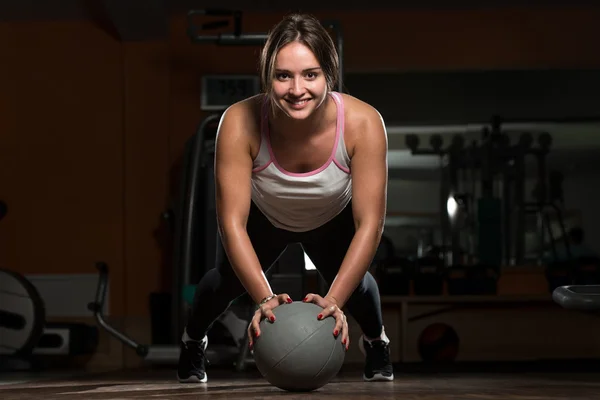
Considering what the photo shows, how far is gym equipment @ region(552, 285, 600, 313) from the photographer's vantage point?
7.93ft

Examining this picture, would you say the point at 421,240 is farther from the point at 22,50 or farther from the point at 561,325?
the point at 22,50

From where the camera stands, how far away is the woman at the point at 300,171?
2.19 metres

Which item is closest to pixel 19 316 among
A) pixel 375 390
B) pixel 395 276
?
pixel 395 276

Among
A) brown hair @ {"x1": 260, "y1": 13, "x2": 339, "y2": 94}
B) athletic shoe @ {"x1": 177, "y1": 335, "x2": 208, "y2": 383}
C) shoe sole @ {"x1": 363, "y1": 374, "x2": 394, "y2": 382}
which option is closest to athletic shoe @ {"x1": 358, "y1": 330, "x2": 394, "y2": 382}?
shoe sole @ {"x1": 363, "y1": 374, "x2": 394, "y2": 382}

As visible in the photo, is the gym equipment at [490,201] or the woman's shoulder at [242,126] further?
the gym equipment at [490,201]

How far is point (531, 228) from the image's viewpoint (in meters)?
5.30

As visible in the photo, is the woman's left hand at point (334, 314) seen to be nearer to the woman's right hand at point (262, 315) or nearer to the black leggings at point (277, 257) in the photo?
the woman's right hand at point (262, 315)

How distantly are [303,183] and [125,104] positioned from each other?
339 centimetres

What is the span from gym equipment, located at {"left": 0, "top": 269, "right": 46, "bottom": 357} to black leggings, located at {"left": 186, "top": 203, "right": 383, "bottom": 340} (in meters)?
2.40

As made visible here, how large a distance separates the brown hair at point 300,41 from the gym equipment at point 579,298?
2.60ft

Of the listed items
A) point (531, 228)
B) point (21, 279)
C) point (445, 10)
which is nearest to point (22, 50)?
point (21, 279)

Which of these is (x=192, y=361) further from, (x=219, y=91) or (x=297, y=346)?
(x=219, y=91)

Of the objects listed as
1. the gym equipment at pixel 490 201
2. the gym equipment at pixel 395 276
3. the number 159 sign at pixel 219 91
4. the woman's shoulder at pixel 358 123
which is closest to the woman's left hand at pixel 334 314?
the woman's shoulder at pixel 358 123

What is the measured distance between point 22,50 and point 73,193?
842 millimetres
